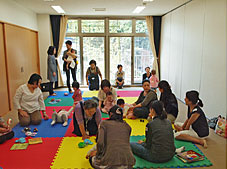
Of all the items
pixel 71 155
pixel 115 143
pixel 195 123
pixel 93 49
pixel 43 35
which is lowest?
pixel 71 155

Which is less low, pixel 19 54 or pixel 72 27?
pixel 72 27

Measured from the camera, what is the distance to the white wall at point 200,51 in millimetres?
4254

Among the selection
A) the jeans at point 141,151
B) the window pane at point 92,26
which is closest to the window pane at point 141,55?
the window pane at point 92,26

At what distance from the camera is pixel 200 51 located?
513 centimetres

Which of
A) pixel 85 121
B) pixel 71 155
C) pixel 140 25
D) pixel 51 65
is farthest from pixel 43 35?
pixel 71 155

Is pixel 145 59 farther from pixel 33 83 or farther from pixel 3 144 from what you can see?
pixel 3 144

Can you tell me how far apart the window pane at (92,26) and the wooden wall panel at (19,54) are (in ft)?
6.21

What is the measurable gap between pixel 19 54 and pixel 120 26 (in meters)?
4.01

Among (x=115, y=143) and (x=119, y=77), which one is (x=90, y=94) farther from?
(x=115, y=143)

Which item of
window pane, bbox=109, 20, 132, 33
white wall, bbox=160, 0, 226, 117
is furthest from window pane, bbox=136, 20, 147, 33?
white wall, bbox=160, 0, 226, 117

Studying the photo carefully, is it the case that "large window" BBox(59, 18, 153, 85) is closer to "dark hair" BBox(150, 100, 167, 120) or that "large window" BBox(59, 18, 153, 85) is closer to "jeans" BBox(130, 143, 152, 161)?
"jeans" BBox(130, 143, 152, 161)

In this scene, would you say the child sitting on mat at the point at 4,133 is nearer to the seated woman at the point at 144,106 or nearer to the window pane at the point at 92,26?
the seated woman at the point at 144,106

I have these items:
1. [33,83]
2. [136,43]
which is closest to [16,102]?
[33,83]

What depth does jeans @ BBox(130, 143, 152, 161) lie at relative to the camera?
9.44 ft
